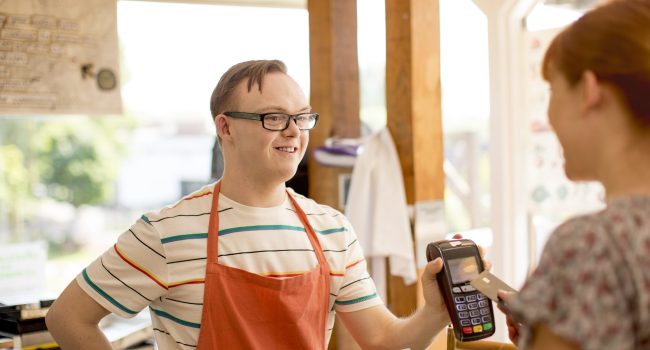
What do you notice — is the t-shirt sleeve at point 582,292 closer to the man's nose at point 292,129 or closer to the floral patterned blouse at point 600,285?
the floral patterned blouse at point 600,285

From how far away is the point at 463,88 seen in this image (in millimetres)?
5016

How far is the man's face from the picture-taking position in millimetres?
1814

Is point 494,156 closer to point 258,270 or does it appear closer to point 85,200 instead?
point 258,270

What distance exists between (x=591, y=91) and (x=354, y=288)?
1.08m

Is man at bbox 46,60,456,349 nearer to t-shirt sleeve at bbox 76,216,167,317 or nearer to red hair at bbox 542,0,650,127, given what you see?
t-shirt sleeve at bbox 76,216,167,317

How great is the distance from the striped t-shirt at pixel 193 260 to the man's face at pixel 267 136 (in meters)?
0.11

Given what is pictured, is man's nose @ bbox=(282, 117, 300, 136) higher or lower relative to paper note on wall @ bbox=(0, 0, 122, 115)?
lower

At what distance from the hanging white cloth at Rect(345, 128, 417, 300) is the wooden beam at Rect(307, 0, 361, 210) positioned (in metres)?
0.33

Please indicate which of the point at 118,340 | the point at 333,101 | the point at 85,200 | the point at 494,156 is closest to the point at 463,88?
the point at 494,156

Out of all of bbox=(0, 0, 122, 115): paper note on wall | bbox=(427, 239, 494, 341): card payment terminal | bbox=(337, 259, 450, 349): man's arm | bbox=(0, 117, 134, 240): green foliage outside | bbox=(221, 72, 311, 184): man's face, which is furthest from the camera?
bbox=(0, 117, 134, 240): green foliage outside

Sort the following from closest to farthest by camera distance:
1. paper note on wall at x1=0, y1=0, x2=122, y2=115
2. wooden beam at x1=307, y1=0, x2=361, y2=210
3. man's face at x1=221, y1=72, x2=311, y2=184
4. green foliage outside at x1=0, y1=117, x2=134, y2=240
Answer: man's face at x1=221, y1=72, x2=311, y2=184, paper note on wall at x1=0, y1=0, x2=122, y2=115, wooden beam at x1=307, y1=0, x2=361, y2=210, green foliage outside at x1=0, y1=117, x2=134, y2=240

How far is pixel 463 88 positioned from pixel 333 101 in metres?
1.89

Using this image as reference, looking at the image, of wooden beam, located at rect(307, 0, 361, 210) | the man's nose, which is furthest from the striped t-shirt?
wooden beam, located at rect(307, 0, 361, 210)

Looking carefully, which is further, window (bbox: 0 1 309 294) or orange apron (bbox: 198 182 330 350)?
window (bbox: 0 1 309 294)
